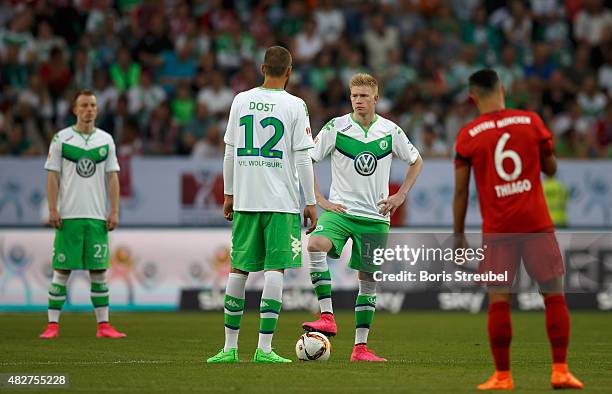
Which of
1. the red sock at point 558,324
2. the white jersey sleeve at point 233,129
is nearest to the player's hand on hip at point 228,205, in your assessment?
the white jersey sleeve at point 233,129

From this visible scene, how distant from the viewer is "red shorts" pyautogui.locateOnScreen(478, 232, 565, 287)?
8336mm

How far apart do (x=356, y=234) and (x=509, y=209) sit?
310cm

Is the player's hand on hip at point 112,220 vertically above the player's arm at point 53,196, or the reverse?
the player's arm at point 53,196

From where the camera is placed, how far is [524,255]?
27.6ft

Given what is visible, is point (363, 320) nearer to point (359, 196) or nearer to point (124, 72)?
point (359, 196)

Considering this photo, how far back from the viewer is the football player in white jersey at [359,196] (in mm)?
11117

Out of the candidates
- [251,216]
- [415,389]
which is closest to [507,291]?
[415,389]

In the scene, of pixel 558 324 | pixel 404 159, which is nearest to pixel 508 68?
pixel 404 159

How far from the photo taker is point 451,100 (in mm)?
23438

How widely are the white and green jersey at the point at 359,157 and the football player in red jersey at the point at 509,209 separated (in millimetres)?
2935

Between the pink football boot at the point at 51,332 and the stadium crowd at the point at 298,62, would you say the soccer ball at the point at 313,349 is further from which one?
the stadium crowd at the point at 298,62

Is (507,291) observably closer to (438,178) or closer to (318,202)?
(318,202)

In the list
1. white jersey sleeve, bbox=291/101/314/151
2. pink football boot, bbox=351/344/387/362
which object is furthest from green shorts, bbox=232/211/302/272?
pink football boot, bbox=351/344/387/362

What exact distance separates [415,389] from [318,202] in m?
3.13
